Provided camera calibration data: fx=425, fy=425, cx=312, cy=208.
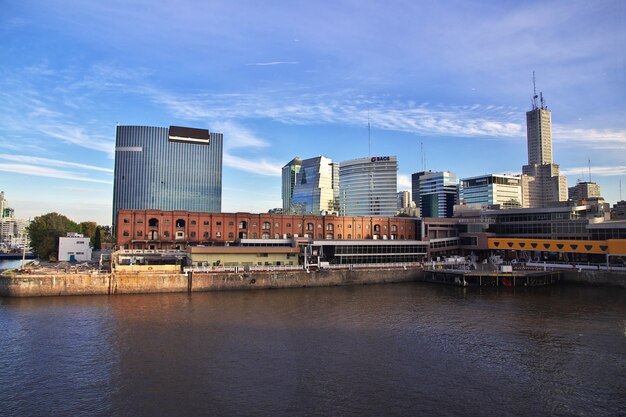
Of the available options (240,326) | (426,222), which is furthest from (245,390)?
(426,222)

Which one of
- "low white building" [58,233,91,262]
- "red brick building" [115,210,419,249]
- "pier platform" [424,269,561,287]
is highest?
"red brick building" [115,210,419,249]

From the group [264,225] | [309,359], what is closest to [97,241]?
[264,225]

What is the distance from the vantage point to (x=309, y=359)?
3800 centimetres

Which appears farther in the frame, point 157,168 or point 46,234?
point 157,168

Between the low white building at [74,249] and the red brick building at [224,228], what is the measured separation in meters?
19.6

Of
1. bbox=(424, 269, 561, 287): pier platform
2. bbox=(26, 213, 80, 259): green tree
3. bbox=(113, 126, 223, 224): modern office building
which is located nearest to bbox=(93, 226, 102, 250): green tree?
bbox=(26, 213, 80, 259): green tree

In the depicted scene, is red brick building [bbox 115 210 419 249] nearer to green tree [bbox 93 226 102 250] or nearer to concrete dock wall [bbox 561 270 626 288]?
concrete dock wall [bbox 561 270 626 288]

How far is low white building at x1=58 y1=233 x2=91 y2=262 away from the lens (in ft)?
350

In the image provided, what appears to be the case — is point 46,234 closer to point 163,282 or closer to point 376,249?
point 163,282

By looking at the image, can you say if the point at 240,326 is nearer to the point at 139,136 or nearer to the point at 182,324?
the point at 182,324

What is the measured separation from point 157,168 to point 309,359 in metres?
173

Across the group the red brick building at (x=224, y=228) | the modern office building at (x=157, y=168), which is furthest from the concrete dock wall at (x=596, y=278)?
the modern office building at (x=157, y=168)

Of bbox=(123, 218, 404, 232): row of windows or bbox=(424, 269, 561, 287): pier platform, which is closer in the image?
bbox=(424, 269, 561, 287): pier platform

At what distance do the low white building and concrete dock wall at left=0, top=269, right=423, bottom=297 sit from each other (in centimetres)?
3990
